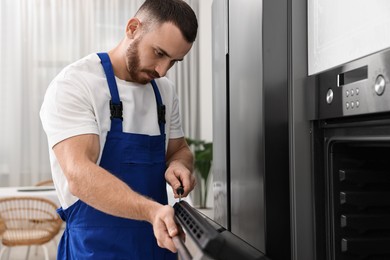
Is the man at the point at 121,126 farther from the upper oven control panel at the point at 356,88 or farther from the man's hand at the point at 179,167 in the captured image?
the upper oven control panel at the point at 356,88

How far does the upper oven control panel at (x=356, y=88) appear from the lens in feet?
2.82

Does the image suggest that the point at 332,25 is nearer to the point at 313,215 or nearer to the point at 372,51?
the point at 372,51

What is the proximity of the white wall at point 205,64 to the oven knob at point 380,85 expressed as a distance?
5271mm

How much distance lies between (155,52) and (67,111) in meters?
0.33

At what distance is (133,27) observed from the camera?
1.56m

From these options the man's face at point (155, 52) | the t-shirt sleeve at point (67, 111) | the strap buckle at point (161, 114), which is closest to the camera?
the t-shirt sleeve at point (67, 111)

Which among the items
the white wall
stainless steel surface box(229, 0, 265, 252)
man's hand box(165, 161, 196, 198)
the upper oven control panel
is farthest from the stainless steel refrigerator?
the white wall

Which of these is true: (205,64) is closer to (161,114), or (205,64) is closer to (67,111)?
(161,114)

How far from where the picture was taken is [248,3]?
4.49 feet

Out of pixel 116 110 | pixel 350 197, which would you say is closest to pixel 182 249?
pixel 350 197

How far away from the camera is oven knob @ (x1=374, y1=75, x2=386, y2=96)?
0.86 metres

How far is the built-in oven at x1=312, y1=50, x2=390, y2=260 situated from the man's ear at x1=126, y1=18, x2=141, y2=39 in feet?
2.08

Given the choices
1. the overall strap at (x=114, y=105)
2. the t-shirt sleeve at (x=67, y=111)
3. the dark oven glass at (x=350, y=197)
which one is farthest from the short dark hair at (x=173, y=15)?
the dark oven glass at (x=350, y=197)

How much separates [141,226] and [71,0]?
5.03 m
